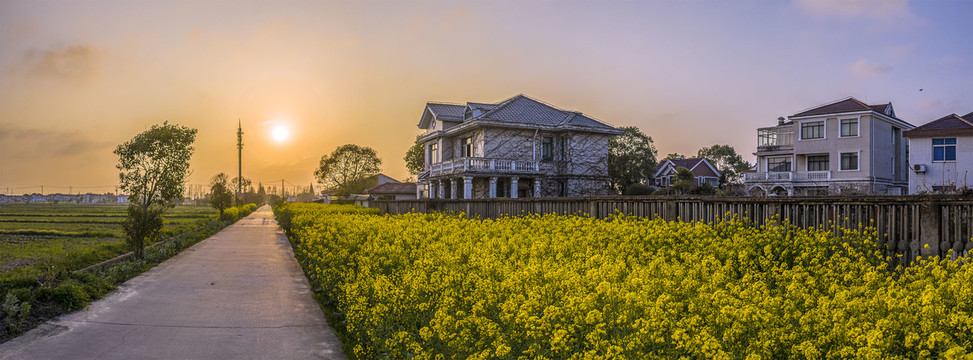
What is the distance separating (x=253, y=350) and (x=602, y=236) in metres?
4.67

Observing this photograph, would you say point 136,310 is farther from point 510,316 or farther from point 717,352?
point 717,352

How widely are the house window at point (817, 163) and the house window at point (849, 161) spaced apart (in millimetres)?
1535

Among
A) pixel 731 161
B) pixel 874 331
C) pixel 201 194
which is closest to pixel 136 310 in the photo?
pixel 874 331

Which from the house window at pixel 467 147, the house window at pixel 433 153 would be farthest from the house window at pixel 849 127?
the house window at pixel 433 153

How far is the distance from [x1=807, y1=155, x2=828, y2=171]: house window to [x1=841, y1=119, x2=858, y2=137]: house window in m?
2.31

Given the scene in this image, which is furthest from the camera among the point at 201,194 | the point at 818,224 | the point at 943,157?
the point at 201,194

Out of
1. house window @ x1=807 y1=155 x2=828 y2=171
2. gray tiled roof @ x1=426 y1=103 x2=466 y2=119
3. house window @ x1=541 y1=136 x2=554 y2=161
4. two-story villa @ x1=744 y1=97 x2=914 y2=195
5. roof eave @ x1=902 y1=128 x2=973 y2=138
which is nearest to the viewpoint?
roof eave @ x1=902 y1=128 x2=973 y2=138

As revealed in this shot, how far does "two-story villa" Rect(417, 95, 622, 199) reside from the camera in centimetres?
3462

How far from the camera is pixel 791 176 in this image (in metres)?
42.5

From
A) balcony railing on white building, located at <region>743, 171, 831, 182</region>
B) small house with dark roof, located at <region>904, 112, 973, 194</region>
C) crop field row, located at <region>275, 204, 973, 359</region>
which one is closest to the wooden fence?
crop field row, located at <region>275, 204, 973, 359</region>

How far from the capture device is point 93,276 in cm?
1129

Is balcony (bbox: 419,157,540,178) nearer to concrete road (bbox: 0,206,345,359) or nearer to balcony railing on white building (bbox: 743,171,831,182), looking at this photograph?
balcony railing on white building (bbox: 743,171,831,182)

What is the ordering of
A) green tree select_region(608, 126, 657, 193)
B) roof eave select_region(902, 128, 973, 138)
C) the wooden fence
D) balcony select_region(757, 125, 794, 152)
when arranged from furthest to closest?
green tree select_region(608, 126, 657, 193) → balcony select_region(757, 125, 794, 152) → roof eave select_region(902, 128, 973, 138) → the wooden fence

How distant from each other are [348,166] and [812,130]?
5983 cm
